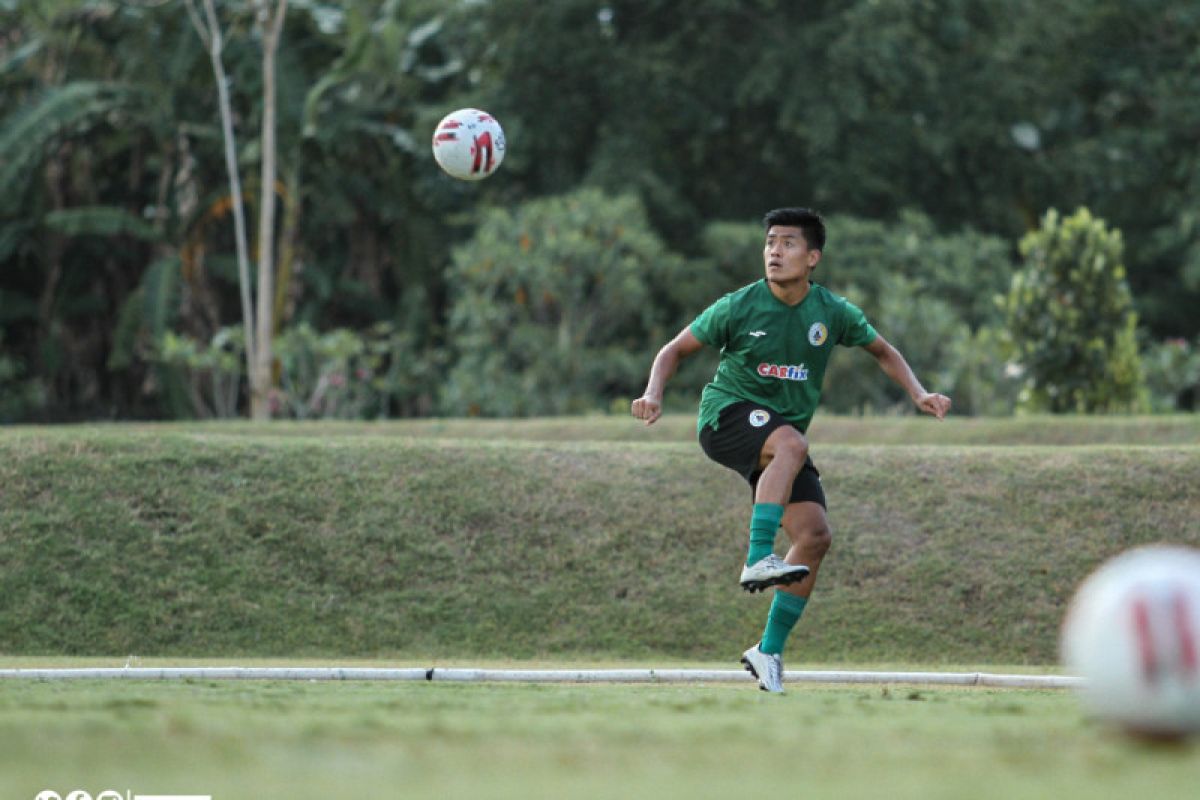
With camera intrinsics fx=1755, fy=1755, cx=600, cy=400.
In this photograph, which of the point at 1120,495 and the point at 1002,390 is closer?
the point at 1120,495

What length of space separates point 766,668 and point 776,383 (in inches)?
54.4

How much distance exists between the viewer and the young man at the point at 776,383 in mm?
8461

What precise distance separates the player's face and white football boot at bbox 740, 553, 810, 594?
1.43 metres

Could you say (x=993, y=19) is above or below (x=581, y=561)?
above

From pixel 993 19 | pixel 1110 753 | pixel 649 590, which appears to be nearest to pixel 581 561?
pixel 649 590

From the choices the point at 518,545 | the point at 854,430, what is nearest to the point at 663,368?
the point at 518,545

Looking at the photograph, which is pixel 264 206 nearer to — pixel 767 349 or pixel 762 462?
pixel 767 349

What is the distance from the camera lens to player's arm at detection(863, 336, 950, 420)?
8870mm

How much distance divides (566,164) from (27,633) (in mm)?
22726

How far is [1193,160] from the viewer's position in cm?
3288

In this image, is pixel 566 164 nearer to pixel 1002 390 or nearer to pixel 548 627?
pixel 1002 390

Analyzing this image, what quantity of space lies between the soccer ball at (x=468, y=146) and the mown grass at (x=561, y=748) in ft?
14.9

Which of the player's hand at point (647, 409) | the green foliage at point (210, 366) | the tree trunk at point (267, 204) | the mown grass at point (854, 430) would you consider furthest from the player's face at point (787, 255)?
the green foliage at point (210, 366)

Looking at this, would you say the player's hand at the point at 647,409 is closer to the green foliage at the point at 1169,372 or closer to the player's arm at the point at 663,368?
the player's arm at the point at 663,368
